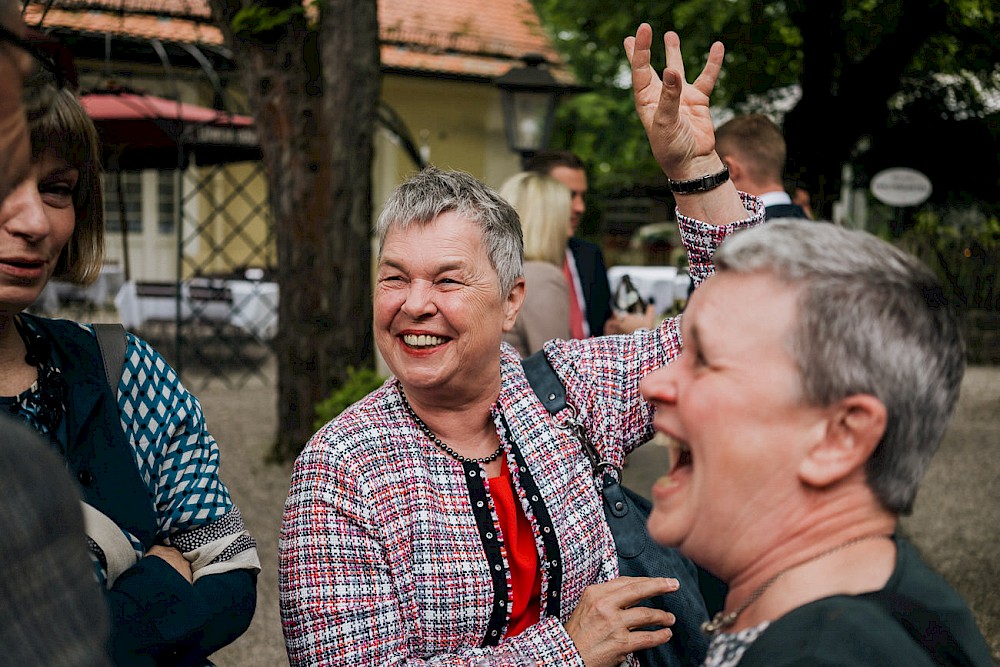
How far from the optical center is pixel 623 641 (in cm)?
203

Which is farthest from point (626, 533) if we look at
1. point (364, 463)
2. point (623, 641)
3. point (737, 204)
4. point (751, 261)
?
point (751, 261)

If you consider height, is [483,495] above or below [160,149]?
below

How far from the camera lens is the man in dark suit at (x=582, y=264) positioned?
17.3 ft

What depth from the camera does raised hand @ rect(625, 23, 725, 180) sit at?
223 centimetres

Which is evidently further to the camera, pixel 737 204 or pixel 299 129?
pixel 299 129

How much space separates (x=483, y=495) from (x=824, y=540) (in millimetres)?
954

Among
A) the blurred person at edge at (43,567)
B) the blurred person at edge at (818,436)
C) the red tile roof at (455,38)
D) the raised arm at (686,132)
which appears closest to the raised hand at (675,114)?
the raised arm at (686,132)

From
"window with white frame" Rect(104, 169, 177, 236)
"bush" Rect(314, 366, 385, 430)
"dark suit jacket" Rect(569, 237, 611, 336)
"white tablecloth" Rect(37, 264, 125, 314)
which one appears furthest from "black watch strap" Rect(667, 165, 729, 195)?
"window with white frame" Rect(104, 169, 177, 236)

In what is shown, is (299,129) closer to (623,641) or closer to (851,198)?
(623,641)

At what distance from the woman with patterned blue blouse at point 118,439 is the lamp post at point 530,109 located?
6.13 meters

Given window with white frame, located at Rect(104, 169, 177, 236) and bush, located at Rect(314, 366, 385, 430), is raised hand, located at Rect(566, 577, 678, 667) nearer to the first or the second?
bush, located at Rect(314, 366, 385, 430)

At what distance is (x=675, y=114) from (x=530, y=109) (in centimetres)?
598

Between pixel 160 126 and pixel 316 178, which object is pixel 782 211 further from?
pixel 160 126

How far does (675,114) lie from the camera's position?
2244 mm
